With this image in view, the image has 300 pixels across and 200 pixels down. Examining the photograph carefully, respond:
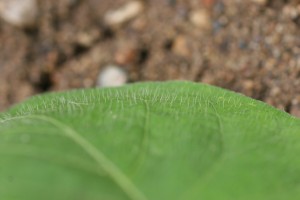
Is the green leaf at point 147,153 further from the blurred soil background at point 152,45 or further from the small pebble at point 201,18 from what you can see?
the small pebble at point 201,18

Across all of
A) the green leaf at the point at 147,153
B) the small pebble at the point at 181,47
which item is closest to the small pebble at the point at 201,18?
the small pebble at the point at 181,47

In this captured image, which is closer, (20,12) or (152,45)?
(152,45)

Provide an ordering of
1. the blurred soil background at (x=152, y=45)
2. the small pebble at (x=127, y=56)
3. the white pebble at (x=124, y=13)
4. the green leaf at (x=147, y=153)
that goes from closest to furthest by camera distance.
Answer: the green leaf at (x=147, y=153)
the blurred soil background at (x=152, y=45)
the small pebble at (x=127, y=56)
the white pebble at (x=124, y=13)

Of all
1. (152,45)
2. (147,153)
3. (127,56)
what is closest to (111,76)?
(127,56)

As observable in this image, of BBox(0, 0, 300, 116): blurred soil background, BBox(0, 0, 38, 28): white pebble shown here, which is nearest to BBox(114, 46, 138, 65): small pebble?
BBox(0, 0, 300, 116): blurred soil background

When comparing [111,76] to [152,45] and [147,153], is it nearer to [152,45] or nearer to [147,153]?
[152,45]

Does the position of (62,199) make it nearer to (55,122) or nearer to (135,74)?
(55,122)
